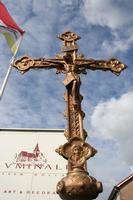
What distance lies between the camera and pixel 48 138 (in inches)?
424

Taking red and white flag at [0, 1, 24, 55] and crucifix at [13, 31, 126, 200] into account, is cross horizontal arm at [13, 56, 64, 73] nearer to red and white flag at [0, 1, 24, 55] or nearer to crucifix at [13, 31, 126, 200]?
crucifix at [13, 31, 126, 200]

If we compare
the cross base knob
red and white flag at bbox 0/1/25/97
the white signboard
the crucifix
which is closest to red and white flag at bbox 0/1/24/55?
red and white flag at bbox 0/1/25/97

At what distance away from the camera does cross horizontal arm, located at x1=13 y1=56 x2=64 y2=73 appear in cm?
720

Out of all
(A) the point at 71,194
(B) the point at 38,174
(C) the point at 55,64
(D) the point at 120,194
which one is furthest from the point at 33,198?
(D) the point at 120,194

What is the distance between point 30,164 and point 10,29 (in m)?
6.31

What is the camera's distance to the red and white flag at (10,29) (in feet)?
46.2

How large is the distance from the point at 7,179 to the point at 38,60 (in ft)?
14.2

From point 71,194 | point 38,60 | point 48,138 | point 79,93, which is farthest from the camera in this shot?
point 48,138

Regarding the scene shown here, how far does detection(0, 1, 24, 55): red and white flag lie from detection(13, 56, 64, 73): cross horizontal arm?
6718 mm

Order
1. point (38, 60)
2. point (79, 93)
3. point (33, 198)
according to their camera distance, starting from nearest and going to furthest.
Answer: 1. point (79, 93)
2. point (38, 60)
3. point (33, 198)

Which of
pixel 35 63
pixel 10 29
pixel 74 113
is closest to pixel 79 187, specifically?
pixel 74 113

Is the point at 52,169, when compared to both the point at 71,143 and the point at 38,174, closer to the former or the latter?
the point at 38,174

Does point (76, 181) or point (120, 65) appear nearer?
point (76, 181)

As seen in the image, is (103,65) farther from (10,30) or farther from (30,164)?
(10,30)
